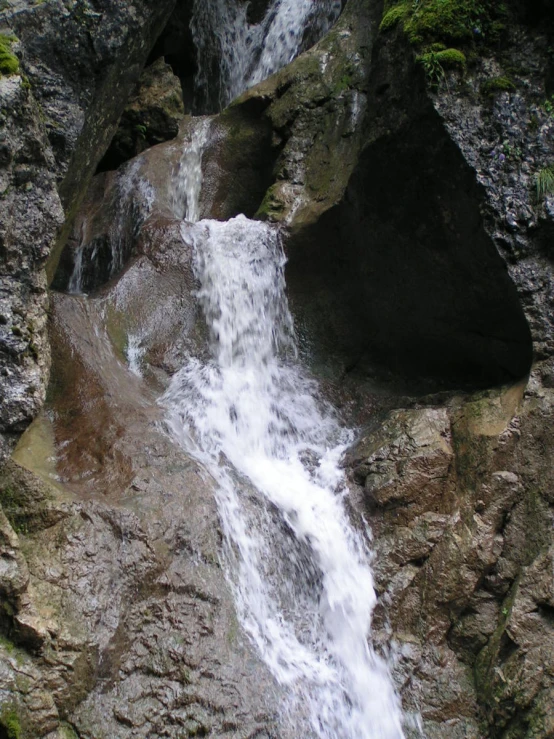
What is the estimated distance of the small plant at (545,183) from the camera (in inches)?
202

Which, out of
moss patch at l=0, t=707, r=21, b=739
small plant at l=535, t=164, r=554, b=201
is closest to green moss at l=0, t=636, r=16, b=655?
moss patch at l=0, t=707, r=21, b=739

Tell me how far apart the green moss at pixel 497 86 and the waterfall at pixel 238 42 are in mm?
5664

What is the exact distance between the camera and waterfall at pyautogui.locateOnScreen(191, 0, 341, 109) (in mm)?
10422

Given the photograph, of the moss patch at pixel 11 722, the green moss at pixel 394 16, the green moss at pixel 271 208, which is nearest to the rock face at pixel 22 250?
the moss patch at pixel 11 722

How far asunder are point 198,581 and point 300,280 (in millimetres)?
3703

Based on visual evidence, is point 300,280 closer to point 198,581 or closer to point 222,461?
point 222,461

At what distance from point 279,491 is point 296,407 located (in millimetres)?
1212

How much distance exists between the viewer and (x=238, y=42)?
36.0 feet

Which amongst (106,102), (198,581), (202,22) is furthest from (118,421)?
(202,22)

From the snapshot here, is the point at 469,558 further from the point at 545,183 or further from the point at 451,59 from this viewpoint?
the point at 451,59

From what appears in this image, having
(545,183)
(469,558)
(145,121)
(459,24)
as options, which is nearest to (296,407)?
(469,558)

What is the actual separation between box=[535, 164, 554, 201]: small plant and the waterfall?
6457mm

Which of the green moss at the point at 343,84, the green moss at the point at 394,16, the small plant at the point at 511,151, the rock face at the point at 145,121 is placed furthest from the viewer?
the rock face at the point at 145,121

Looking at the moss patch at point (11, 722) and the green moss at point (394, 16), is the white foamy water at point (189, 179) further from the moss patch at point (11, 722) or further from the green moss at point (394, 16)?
the moss patch at point (11, 722)
